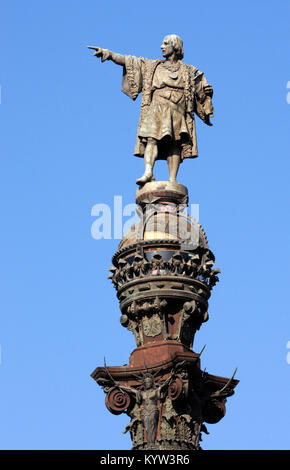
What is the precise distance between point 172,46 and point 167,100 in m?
1.95

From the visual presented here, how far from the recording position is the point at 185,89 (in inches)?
2149

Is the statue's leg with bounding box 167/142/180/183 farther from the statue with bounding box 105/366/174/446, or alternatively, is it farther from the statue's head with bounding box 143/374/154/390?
the statue with bounding box 105/366/174/446

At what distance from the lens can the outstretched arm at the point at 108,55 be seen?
179 feet

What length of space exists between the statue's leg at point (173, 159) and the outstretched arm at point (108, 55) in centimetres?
352

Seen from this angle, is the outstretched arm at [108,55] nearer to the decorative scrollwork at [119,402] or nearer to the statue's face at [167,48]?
the statue's face at [167,48]

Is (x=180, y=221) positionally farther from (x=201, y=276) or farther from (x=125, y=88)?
(x=125, y=88)

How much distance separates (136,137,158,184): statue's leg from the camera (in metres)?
53.6

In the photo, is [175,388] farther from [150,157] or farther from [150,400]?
[150,157]

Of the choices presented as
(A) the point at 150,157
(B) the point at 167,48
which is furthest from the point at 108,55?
(A) the point at 150,157

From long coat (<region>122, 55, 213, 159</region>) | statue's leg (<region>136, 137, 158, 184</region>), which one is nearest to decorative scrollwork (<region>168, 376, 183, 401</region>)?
statue's leg (<region>136, 137, 158, 184</region>)

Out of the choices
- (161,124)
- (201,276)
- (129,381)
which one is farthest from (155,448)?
(161,124)

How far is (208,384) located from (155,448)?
316 centimetres

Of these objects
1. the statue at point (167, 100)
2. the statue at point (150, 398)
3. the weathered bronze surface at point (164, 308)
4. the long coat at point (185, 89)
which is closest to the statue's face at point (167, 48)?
the statue at point (167, 100)

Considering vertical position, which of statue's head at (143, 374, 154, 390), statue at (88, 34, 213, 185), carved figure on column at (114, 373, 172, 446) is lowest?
carved figure on column at (114, 373, 172, 446)
